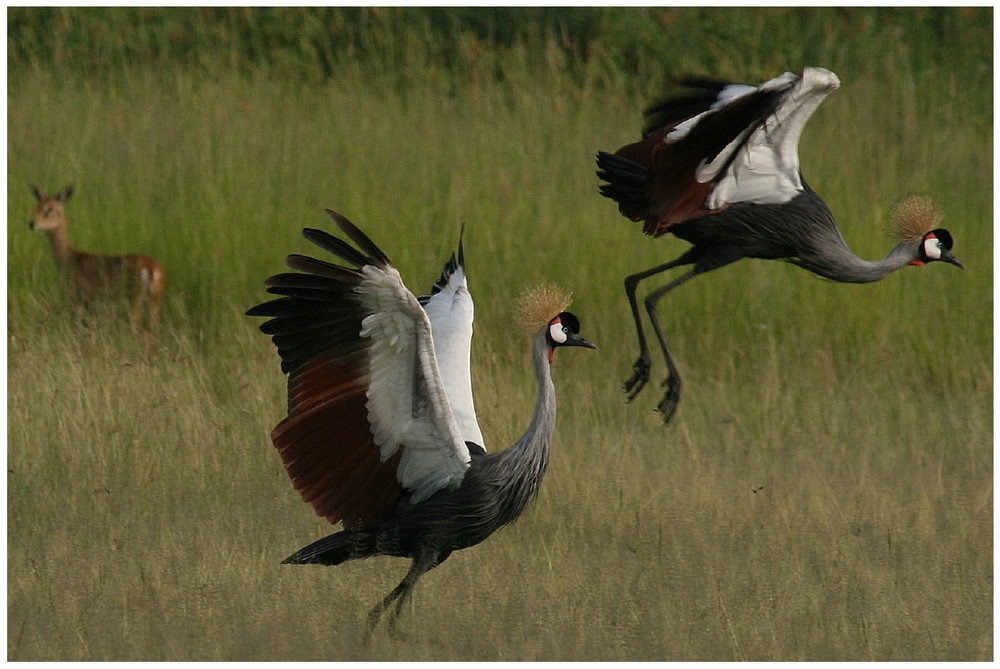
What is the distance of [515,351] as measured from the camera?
6426 millimetres

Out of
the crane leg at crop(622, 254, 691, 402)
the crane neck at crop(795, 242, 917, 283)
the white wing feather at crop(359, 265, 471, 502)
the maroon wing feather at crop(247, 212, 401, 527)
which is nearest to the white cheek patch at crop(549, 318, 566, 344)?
the white wing feather at crop(359, 265, 471, 502)

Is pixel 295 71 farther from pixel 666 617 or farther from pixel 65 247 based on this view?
pixel 666 617

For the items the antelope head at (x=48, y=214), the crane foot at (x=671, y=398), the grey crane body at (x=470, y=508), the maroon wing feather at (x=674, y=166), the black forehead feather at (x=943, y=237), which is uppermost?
the antelope head at (x=48, y=214)

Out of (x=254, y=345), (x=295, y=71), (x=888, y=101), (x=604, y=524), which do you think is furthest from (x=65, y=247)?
(x=888, y=101)

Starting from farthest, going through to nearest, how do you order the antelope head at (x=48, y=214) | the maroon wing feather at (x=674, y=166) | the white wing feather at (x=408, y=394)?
1. the antelope head at (x=48, y=214)
2. the maroon wing feather at (x=674, y=166)
3. the white wing feather at (x=408, y=394)

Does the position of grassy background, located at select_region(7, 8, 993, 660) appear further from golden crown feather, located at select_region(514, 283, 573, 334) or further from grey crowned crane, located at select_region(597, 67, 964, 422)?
golden crown feather, located at select_region(514, 283, 573, 334)

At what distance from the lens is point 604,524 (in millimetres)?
4891

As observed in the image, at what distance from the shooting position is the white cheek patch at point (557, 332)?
4.00 m

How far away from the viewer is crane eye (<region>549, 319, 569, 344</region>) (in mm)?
4000

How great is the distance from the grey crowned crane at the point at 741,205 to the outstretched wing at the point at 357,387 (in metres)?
1.15

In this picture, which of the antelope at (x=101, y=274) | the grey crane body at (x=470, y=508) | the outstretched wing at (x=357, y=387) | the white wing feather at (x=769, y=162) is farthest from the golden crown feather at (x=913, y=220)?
the antelope at (x=101, y=274)

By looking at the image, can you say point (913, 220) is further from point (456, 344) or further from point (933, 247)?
point (456, 344)

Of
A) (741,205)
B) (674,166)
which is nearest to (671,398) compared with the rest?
(741,205)

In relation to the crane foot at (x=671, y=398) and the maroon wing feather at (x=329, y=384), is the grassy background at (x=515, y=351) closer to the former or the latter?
the crane foot at (x=671, y=398)
